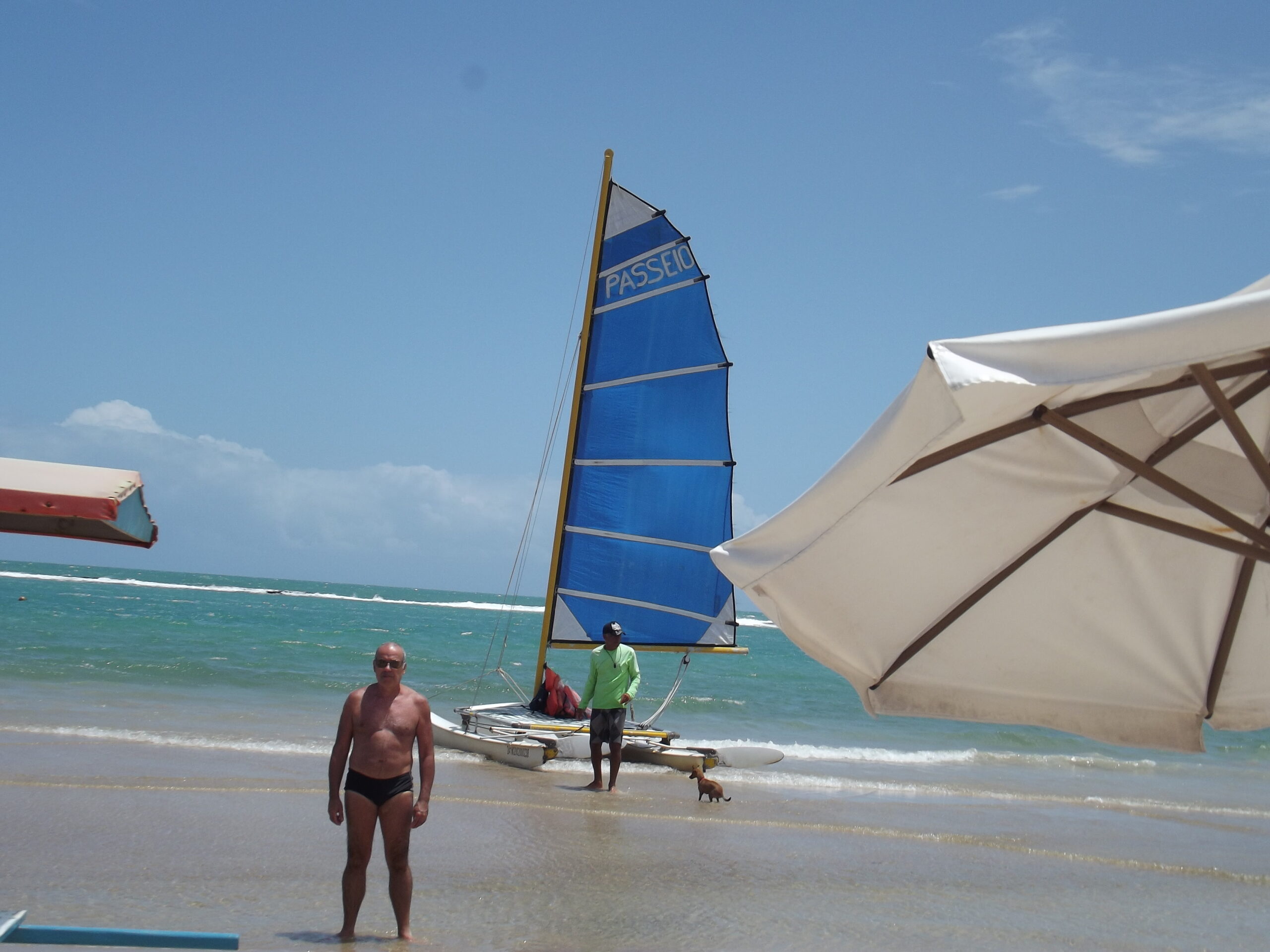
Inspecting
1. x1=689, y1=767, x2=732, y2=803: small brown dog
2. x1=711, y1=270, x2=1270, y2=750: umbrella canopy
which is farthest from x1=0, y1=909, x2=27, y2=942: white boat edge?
x1=689, y1=767, x2=732, y2=803: small brown dog

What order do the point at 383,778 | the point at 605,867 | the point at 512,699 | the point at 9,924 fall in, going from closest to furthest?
the point at 9,924
the point at 383,778
the point at 605,867
the point at 512,699

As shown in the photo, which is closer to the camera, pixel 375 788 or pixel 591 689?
pixel 375 788

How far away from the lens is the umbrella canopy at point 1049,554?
292 cm

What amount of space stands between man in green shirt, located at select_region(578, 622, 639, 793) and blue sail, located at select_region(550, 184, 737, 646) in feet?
9.16

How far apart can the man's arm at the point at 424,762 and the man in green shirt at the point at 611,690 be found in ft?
14.2

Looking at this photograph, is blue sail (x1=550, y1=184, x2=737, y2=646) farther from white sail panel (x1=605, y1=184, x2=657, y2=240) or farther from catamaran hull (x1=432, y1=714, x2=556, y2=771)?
catamaran hull (x1=432, y1=714, x2=556, y2=771)

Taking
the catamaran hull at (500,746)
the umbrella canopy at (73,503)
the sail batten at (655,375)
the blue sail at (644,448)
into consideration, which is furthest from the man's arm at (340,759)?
the sail batten at (655,375)

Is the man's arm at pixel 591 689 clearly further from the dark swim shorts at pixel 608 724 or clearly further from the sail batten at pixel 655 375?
the sail batten at pixel 655 375

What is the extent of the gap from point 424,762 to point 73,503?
2280mm

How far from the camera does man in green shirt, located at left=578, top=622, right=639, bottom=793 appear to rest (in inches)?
355

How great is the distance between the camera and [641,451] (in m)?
12.1

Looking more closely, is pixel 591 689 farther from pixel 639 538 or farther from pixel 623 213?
pixel 623 213

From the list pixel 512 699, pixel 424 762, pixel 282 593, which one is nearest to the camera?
pixel 424 762

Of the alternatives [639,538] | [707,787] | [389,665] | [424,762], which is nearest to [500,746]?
[707,787]
